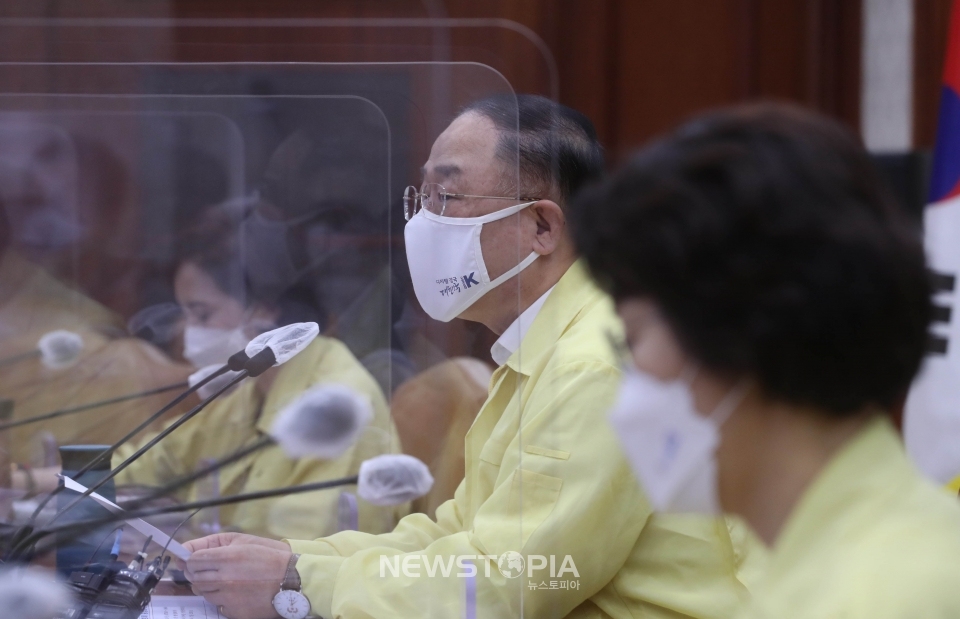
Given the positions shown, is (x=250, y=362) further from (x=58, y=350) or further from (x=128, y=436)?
(x=58, y=350)

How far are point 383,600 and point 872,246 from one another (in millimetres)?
788

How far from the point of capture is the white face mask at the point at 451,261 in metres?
1.37

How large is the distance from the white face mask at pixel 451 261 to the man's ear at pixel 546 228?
0.01m

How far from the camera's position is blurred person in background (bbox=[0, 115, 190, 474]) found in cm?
152

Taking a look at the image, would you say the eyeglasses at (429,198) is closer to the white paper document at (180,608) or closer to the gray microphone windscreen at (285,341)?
the gray microphone windscreen at (285,341)

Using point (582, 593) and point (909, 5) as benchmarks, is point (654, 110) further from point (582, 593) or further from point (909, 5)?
point (582, 593)

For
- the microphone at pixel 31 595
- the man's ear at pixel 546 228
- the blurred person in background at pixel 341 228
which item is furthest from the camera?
the blurred person in background at pixel 341 228

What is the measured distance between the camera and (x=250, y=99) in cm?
150

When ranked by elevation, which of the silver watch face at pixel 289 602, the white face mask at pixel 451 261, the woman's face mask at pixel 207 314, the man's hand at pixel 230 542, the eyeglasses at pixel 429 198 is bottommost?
the silver watch face at pixel 289 602

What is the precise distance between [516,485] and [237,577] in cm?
37

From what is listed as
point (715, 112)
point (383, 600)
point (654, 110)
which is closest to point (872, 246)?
point (715, 112)

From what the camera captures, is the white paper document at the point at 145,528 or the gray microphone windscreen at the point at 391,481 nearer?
the white paper document at the point at 145,528

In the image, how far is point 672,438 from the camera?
79 centimetres

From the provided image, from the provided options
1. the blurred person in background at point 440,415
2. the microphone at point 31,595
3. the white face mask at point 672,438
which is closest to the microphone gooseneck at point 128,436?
the microphone at point 31,595
